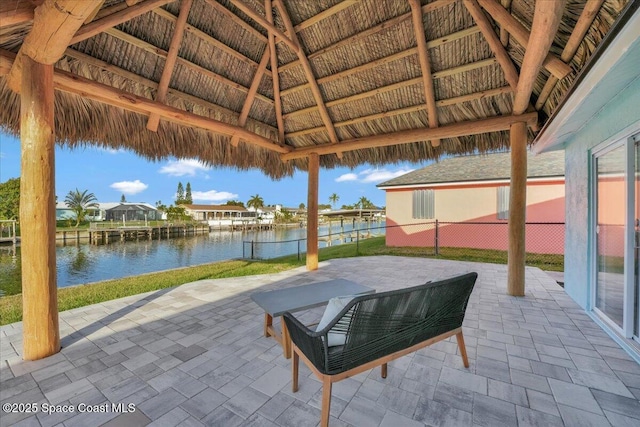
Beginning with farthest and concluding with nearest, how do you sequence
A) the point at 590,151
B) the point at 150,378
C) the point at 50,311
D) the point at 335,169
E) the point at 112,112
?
the point at 335,169
the point at 112,112
the point at 590,151
the point at 50,311
the point at 150,378

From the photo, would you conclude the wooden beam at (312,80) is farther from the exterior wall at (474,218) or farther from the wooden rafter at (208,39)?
the exterior wall at (474,218)

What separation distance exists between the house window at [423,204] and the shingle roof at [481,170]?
19.4 inches

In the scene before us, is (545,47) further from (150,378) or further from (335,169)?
(335,169)

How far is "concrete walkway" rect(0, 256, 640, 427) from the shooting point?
6.25 ft

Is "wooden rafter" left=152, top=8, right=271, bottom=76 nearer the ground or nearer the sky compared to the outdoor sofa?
nearer the sky

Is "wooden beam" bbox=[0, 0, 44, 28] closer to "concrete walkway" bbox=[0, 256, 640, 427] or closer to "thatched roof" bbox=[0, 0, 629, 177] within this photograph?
"thatched roof" bbox=[0, 0, 629, 177]

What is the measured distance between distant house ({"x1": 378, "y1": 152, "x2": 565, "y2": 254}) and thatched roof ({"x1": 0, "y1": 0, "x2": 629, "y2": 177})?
17.9 ft

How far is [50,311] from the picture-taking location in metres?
2.75

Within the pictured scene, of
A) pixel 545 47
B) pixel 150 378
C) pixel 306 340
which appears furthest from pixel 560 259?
pixel 150 378

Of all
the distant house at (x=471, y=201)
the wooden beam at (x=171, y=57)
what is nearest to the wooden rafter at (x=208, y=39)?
the wooden beam at (x=171, y=57)

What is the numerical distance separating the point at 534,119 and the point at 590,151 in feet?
3.11

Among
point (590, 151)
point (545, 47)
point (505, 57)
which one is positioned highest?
point (505, 57)

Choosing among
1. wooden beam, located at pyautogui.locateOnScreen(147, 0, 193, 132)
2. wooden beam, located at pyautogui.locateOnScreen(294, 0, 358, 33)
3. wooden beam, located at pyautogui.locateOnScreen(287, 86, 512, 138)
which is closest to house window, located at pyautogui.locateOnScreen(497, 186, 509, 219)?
wooden beam, located at pyautogui.locateOnScreen(287, 86, 512, 138)

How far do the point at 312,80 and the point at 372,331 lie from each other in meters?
5.02
